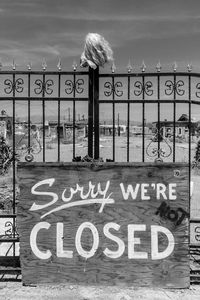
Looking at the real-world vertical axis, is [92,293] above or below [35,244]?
below

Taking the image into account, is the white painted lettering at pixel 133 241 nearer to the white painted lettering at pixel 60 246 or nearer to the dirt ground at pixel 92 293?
the dirt ground at pixel 92 293

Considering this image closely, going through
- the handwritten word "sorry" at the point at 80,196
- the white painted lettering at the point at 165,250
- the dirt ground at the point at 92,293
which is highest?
the handwritten word "sorry" at the point at 80,196

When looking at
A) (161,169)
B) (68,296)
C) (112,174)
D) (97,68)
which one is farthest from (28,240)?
(97,68)

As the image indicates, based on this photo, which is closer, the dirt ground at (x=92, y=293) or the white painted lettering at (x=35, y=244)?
the dirt ground at (x=92, y=293)

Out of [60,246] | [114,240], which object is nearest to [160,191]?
[114,240]

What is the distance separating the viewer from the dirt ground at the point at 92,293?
4.15m

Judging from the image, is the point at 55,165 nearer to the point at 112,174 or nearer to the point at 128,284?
the point at 112,174

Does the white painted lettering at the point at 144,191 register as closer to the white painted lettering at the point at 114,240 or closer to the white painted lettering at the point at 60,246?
the white painted lettering at the point at 114,240

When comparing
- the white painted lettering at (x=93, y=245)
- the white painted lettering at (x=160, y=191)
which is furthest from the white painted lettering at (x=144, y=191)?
the white painted lettering at (x=93, y=245)

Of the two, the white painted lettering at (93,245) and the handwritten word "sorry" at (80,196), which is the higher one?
the handwritten word "sorry" at (80,196)

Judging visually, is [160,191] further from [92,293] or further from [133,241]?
[92,293]

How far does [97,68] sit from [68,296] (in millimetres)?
2559

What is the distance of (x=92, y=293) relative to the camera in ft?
13.9

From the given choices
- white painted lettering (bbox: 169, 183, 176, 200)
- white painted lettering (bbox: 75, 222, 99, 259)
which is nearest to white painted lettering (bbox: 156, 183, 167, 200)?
white painted lettering (bbox: 169, 183, 176, 200)
